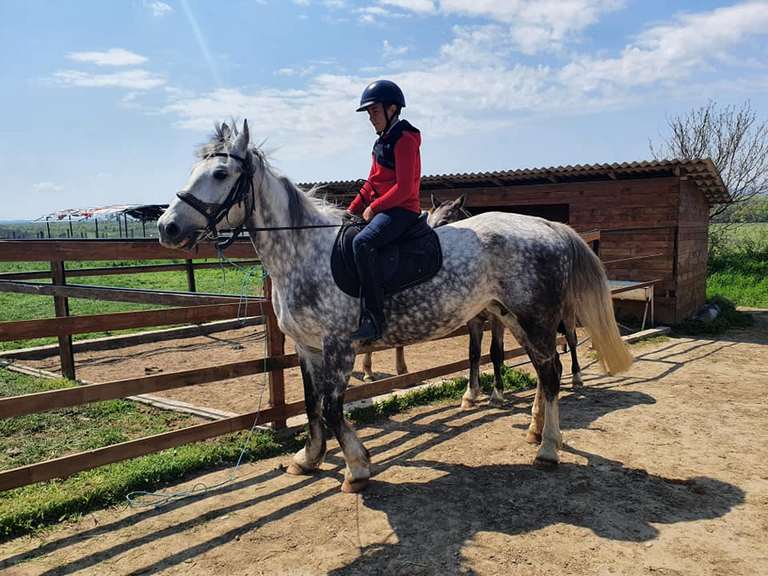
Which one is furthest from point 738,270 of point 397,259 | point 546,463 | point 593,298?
point 397,259

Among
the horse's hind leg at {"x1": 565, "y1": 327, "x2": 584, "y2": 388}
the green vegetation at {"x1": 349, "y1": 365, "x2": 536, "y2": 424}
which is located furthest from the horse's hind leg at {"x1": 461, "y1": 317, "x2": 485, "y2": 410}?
the horse's hind leg at {"x1": 565, "y1": 327, "x2": 584, "y2": 388}

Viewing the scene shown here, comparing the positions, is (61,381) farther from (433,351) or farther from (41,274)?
(433,351)

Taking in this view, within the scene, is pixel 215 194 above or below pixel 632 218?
above

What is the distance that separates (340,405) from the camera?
387cm

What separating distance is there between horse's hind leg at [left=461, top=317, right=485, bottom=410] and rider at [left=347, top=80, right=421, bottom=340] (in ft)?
8.21

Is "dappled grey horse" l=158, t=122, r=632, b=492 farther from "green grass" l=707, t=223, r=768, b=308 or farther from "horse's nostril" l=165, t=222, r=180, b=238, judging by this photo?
"green grass" l=707, t=223, r=768, b=308

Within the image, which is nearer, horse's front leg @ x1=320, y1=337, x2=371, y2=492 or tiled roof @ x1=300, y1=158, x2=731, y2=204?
horse's front leg @ x1=320, y1=337, x2=371, y2=492

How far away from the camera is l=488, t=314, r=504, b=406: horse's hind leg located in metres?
6.02

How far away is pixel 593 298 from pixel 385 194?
2150 mm

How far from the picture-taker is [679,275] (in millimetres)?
11375

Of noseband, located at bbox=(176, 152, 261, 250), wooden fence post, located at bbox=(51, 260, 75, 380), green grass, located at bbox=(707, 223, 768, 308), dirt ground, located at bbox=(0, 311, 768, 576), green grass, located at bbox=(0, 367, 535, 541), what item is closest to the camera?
dirt ground, located at bbox=(0, 311, 768, 576)

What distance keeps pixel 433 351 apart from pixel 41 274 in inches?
279

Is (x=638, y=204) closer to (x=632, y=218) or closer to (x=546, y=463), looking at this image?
(x=632, y=218)

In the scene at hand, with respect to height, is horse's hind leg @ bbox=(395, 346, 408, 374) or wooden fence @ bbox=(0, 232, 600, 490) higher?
wooden fence @ bbox=(0, 232, 600, 490)
